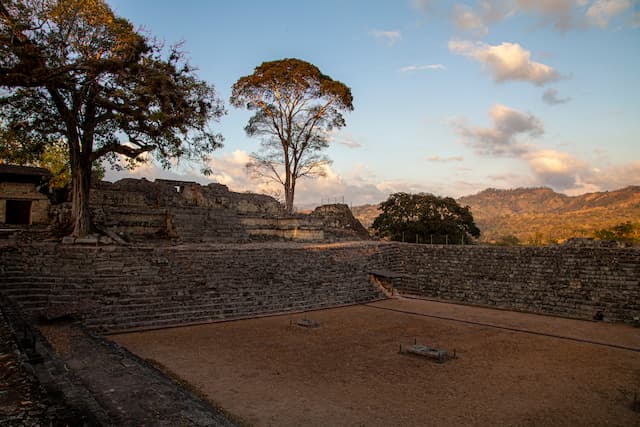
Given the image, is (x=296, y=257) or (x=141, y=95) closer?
(x=141, y=95)

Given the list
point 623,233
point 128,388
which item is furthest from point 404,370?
point 623,233

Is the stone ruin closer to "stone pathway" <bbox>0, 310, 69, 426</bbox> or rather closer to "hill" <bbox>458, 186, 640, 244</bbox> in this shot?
"stone pathway" <bbox>0, 310, 69, 426</bbox>

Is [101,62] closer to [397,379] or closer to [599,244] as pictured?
[397,379]

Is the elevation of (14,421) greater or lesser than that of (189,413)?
greater

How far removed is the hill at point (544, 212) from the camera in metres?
41.0

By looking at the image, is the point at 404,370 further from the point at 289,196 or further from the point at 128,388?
the point at 289,196

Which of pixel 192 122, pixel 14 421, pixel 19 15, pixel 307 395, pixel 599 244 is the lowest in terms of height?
pixel 307 395

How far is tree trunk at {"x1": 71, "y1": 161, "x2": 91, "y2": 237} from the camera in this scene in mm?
14867

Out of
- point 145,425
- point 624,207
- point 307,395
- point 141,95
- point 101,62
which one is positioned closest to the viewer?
point 145,425

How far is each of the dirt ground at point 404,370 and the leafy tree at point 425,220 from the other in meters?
15.9

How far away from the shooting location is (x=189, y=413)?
527 centimetres

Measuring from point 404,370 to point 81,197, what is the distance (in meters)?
12.9

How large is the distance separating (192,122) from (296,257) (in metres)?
6.40

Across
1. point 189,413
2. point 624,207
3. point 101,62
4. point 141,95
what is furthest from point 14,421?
point 624,207
